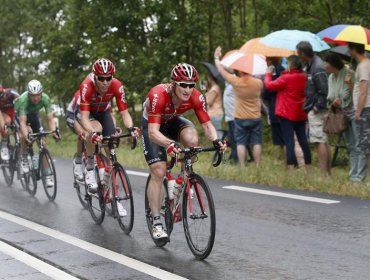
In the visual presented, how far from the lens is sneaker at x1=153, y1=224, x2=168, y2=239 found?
6.88 meters

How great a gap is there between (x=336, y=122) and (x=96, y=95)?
153 inches

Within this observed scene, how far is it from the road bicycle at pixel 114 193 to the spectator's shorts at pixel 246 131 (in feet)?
12.8

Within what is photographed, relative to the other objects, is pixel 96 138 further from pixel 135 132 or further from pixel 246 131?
pixel 246 131

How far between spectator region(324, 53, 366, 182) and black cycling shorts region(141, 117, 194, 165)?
4.02 m

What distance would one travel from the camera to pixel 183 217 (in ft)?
22.2

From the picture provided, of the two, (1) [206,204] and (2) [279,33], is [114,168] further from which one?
(2) [279,33]

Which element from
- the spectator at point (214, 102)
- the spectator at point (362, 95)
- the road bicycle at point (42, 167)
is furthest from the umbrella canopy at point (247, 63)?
the road bicycle at point (42, 167)

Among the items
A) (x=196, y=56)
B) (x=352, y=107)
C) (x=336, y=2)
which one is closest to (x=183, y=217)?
(x=352, y=107)

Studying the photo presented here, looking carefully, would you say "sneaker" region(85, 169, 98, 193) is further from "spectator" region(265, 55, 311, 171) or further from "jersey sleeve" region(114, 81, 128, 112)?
"spectator" region(265, 55, 311, 171)

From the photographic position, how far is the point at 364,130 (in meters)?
9.80

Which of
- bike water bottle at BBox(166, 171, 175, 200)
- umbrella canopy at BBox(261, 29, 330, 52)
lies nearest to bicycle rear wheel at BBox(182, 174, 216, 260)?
bike water bottle at BBox(166, 171, 175, 200)

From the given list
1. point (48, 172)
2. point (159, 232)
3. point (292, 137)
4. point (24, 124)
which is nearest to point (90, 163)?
point (48, 172)

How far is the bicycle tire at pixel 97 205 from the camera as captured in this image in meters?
8.51

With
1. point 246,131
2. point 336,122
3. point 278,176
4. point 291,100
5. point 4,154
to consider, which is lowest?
point 278,176
